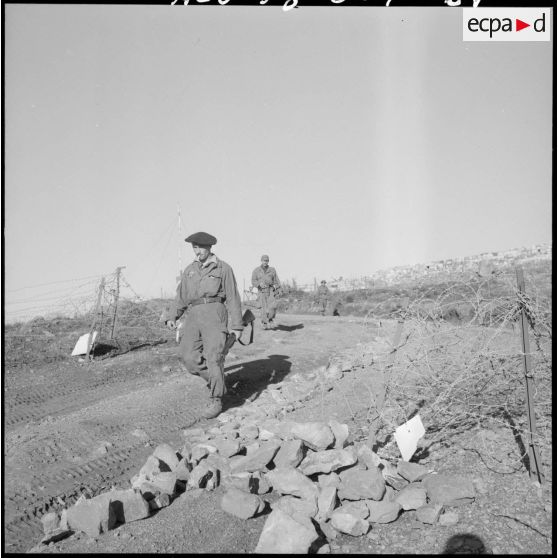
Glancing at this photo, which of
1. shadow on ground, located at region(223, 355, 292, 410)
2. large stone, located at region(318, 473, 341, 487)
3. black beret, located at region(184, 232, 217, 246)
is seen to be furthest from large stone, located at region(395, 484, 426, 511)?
black beret, located at region(184, 232, 217, 246)

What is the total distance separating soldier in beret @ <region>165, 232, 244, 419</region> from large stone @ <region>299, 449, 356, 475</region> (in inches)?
81.0

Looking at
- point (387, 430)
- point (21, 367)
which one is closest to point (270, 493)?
point (387, 430)

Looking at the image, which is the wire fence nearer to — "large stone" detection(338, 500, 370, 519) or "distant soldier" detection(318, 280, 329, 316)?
"large stone" detection(338, 500, 370, 519)

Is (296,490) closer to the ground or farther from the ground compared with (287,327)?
closer to the ground

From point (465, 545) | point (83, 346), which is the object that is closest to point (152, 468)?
point (465, 545)

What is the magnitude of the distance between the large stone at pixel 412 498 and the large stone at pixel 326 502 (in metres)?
0.43

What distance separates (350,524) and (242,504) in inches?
27.5

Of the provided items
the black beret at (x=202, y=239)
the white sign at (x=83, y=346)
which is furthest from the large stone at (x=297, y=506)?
the white sign at (x=83, y=346)

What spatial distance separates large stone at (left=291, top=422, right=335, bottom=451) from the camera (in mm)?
3826

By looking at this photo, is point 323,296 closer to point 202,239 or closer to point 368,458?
point 202,239

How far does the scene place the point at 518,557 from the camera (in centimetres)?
268

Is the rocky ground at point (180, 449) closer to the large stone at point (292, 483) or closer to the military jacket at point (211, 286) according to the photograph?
the large stone at point (292, 483)

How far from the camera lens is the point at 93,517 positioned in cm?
299

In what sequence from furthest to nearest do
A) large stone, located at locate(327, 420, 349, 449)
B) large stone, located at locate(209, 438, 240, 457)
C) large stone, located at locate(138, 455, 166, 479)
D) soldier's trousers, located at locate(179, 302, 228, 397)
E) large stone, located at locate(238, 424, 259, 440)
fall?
soldier's trousers, located at locate(179, 302, 228, 397)
large stone, located at locate(238, 424, 259, 440)
large stone, located at locate(209, 438, 240, 457)
large stone, located at locate(327, 420, 349, 449)
large stone, located at locate(138, 455, 166, 479)
